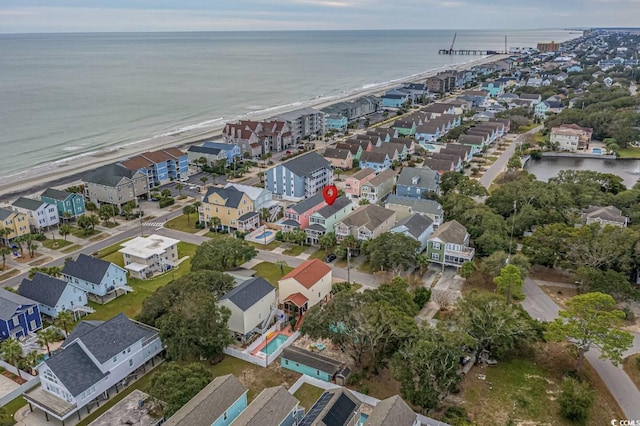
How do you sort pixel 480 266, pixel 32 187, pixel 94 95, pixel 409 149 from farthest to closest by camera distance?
pixel 94 95, pixel 409 149, pixel 32 187, pixel 480 266

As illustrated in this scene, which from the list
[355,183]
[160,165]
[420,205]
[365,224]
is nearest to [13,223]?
[160,165]

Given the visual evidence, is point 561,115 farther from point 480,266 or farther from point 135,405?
point 135,405

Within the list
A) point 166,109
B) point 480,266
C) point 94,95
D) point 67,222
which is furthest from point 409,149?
point 94,95

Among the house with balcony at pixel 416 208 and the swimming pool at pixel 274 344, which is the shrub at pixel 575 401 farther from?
the house with balcony at pixel 416 208

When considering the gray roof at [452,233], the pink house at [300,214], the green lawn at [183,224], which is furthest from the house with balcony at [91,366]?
the gray roof at [452,233]

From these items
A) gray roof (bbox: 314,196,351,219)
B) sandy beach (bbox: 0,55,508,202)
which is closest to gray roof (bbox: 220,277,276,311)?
gray roof (bbox: 314,196,351,219)

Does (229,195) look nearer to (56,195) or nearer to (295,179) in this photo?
(295,179)
